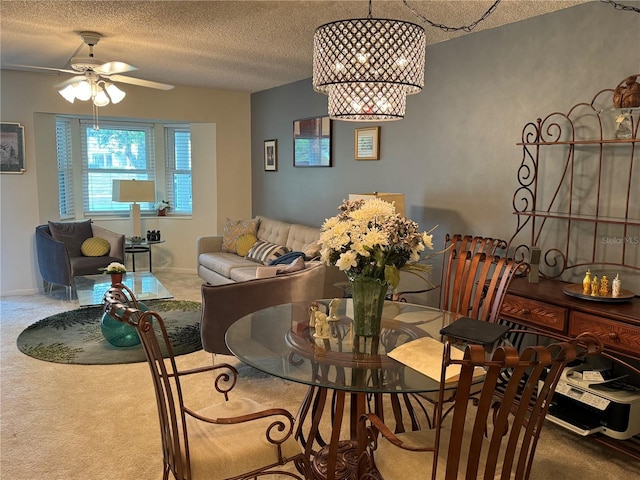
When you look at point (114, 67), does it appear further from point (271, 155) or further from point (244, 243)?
point (271, 155)

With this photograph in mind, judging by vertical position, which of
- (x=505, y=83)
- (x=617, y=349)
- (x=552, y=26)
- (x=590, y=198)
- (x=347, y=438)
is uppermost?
(x=552, y=26)

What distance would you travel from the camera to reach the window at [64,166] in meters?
6.68

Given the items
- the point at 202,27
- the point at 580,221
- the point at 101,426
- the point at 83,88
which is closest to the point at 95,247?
the point at 83,88

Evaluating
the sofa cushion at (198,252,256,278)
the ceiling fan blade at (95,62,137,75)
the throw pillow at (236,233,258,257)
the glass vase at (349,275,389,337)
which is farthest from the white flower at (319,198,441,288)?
the throw pillow at (236,233,258,257)

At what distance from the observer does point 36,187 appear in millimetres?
5918

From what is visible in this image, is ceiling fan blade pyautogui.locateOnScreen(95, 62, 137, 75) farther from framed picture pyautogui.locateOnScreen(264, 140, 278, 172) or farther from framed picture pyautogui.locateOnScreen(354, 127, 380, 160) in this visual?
framed picture pyautogui.locateOnScreen(264, 140, 278, 172)

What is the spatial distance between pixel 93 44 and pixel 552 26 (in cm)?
333

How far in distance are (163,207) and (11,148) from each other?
2.09 metres

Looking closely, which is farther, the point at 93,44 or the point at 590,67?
the point at 93,44

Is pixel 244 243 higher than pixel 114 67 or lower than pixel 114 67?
lower

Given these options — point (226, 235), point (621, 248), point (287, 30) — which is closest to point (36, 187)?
point (226, 235)

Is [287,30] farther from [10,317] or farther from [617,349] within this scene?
[10,317]

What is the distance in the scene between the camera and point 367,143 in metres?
4.97

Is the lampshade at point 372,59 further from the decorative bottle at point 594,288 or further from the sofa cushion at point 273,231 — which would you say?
the sofa cushion at point 273,231
